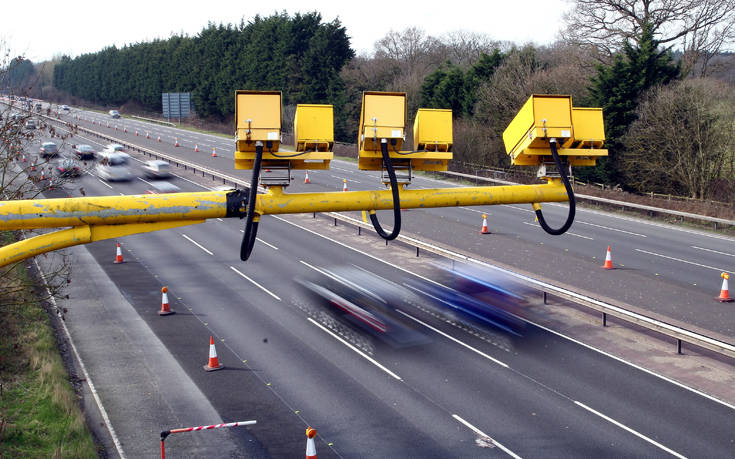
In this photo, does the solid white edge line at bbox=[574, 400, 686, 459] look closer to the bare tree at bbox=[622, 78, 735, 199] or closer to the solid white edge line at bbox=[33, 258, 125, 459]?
the solid white edge line at bbox=[33, 258, 125, 459]

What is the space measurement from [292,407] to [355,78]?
5807cm

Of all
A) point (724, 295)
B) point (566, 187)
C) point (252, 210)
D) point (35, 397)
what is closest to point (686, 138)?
point (724, 295)

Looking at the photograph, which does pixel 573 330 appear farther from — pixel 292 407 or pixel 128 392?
pixel 128 392

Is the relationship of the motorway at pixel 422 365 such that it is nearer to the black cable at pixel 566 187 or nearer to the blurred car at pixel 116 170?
the black cable at pixel 566 187

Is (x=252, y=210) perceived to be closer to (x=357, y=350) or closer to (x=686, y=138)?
(x=357, y=350)

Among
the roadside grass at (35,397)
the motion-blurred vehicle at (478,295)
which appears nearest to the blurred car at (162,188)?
the motion-blurred vehicle at (478,295)

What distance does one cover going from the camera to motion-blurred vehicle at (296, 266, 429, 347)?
651 inches

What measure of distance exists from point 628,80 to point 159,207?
37.5 meters

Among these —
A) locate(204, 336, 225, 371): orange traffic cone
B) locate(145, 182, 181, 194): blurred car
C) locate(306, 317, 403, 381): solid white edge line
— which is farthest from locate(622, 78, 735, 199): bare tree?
locate(204, 336, 225, 371): orange traffic cone

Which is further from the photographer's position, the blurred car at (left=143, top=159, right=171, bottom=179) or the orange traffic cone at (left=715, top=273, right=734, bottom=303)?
the blurred car at (left=143, top=159, right=171, bottom=179)

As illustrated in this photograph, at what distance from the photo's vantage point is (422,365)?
1451 cm

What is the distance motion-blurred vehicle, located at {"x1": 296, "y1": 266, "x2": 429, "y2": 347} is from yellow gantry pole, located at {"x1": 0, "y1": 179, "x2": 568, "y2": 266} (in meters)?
9.99

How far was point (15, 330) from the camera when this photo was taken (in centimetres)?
1630

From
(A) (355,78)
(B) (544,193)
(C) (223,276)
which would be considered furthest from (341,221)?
(A) (355,78)
